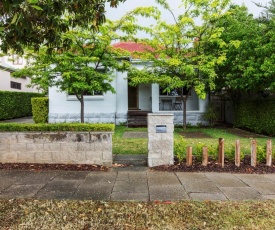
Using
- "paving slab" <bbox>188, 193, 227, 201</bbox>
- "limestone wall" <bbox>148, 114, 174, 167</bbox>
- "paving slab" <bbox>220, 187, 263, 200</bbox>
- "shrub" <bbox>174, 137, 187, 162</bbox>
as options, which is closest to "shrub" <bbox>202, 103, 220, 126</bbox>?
"shrub" <bbox>174, 137, 187, 162</bbox>

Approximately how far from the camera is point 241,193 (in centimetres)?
469

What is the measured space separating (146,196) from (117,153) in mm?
3569

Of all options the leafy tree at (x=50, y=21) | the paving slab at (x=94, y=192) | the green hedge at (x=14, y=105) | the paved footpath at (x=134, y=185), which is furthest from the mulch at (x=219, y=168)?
the green hedge at (x=14, y=105)

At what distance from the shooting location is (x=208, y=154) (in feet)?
22.6

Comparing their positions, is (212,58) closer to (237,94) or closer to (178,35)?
(178,35)

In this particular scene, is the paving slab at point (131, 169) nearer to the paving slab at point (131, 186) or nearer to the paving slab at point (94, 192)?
the paving slab at point (131, 186)

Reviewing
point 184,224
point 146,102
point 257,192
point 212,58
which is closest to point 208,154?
point 257,192

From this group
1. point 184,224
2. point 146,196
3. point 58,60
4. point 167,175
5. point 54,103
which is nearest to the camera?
point 184,224

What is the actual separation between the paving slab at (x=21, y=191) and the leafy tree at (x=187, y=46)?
9.06 metres

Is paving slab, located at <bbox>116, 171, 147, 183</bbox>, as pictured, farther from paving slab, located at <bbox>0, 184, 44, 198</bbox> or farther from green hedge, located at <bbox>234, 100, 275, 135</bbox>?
green hedge, located at <bbox>234, 100, 275, 135</bbox>

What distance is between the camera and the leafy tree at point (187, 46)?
41.1 feet

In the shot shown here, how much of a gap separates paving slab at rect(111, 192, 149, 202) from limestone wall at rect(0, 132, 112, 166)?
2.05 metres

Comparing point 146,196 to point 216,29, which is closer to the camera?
point 146,196

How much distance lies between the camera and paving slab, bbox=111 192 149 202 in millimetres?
4328
